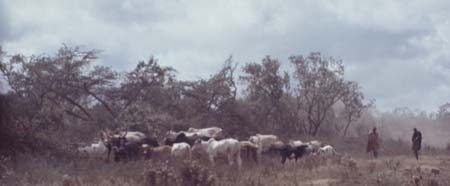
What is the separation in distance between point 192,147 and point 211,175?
10.8 metres

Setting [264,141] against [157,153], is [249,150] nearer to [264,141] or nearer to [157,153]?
[157,153]

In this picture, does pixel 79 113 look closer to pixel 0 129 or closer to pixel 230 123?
pixel 230 123

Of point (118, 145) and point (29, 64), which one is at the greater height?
point (29, 64)

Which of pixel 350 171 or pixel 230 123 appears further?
pixel 230 123

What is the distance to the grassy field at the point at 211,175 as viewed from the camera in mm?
18239

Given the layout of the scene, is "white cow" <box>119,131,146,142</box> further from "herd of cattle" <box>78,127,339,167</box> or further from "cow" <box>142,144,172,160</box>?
"cow" <box>142,144,172,160</box>

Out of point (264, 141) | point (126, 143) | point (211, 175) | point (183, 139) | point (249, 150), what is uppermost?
point (264, 141)

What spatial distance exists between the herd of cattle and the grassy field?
11.6ft

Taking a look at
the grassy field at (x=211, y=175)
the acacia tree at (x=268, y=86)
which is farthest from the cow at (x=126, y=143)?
the acacia tree at (x=268, y=86)

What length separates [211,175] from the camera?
717 inches

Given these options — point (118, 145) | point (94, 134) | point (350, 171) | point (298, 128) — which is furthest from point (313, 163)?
point (298, 128)

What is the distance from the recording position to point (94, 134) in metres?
31.2

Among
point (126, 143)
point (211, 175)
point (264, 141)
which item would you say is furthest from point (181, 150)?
point (211, 175)

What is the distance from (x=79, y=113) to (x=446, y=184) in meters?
22.8
